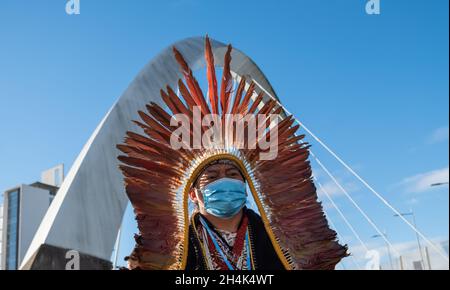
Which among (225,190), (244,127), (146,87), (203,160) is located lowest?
(225,190)

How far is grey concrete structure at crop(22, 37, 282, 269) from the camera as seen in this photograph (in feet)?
27.2

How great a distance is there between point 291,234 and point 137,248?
124 cm

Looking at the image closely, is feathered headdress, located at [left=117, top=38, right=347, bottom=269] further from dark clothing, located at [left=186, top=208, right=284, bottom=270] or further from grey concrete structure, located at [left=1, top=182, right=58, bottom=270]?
grey concrete structure, located at [left=1, top=182, right=58, bottom=270]

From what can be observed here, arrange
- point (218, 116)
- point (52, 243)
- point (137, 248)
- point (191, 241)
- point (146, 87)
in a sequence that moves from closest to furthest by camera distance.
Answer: point (137, 248)
point (191, 241)
point (218, 116)
point (52, 243)
point (146, 87)

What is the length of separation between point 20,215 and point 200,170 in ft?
229

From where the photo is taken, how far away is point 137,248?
3.51m

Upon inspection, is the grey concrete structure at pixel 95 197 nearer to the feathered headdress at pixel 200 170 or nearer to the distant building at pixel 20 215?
the feathered headdress at pixel 200 170

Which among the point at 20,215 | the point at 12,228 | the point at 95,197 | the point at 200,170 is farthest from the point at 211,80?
the point at 12,228

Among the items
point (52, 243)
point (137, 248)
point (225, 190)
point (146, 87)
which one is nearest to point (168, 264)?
point (137, 248)

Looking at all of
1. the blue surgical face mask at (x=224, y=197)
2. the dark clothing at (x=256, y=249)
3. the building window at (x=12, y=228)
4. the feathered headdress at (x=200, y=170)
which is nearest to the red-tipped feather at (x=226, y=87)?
the feathered headdress at (x=200, y=170)

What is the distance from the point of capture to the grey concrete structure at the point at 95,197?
8281mm

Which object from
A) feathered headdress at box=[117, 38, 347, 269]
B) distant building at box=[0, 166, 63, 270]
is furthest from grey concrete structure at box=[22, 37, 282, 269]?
distant building at box=[0, 166, 63, 270]

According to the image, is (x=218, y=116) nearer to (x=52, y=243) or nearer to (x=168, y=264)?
(x=168, y=264)

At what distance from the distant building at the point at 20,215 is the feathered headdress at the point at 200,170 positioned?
2692 inches
